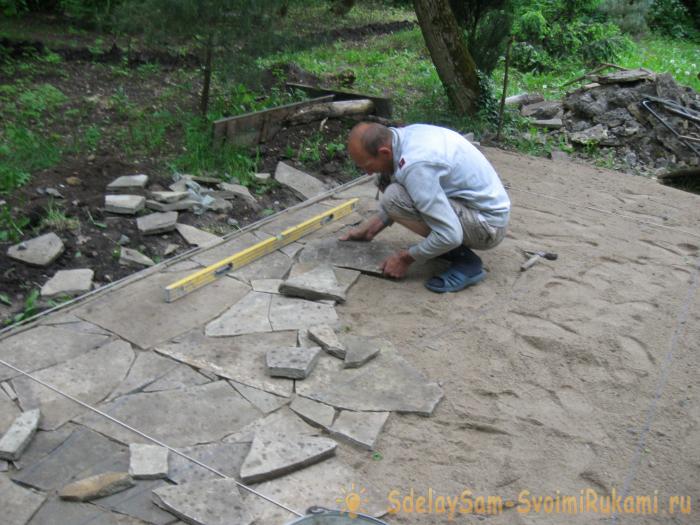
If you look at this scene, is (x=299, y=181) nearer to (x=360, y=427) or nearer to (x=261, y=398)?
(x=261, y=398)

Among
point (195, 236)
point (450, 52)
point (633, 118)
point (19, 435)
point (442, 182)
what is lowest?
point (195, 236)

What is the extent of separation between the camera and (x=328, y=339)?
12.3 feet

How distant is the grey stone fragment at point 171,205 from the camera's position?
526 centimetres

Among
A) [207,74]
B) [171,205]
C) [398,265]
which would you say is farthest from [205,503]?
[207,74]

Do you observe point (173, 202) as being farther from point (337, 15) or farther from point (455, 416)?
point (337, 15)

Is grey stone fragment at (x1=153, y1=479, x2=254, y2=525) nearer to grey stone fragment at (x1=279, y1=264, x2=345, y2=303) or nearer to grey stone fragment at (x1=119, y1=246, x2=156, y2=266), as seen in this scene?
grey stone fragment at (x1=279, y1=264, x2=345, y2=303)

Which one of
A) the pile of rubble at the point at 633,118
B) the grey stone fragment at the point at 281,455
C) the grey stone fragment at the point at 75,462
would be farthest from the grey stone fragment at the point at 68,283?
the pile of rubble at the point at 633,118

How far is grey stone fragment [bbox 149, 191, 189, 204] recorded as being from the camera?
17.4 ft

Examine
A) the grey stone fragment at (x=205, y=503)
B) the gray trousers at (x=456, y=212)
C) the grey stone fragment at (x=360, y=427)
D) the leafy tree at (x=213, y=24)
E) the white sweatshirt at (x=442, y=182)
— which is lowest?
the grey stone fragment at (x=360, y=427)

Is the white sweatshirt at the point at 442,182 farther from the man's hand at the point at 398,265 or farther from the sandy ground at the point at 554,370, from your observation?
the sandy ground at the point at 554,370

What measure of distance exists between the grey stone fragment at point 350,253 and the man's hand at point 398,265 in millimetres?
82

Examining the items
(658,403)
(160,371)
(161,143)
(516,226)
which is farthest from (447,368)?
(161,143)

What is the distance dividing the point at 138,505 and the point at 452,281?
2.51 metres

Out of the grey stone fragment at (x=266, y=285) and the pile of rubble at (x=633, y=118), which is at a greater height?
the pile of rubble at (x=633, y=118)
